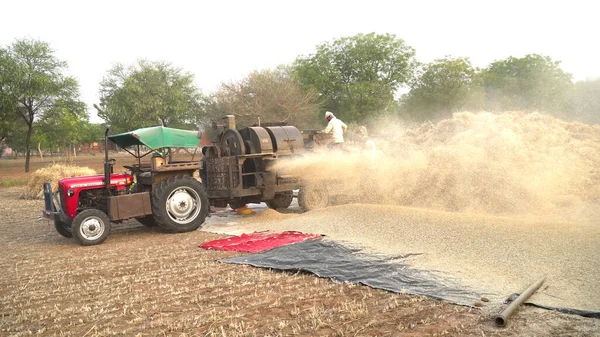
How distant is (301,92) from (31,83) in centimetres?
1884

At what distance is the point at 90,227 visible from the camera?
816 cm

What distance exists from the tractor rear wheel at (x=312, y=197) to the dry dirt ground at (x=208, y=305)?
396 cm

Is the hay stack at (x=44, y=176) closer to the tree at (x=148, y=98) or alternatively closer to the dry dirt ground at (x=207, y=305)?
the dry dirt ground at (x=207, y=305)

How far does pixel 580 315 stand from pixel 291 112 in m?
29.6

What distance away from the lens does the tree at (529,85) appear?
38.3 metres

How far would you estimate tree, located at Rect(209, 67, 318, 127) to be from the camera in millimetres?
31828

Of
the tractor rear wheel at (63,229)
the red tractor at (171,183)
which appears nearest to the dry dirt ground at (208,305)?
the red tractor at (171,183)

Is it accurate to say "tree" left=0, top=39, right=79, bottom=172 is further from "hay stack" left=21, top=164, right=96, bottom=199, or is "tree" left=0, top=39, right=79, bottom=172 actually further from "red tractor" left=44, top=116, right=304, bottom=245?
"red tractor" left=44, top=116, right=304, bottom=245

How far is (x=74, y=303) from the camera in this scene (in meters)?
4.90

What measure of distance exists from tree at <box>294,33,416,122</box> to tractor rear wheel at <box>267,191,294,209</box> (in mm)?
31058

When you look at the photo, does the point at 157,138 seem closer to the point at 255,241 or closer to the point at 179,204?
the point at 179,204

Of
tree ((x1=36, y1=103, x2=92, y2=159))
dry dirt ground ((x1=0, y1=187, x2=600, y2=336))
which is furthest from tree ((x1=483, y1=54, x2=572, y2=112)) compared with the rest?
dry dirt ground ((x1=0, y1=187, x2=600, y2=336))

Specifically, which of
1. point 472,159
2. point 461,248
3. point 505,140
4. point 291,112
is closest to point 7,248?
point 461,248

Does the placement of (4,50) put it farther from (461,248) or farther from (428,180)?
(461,248)
